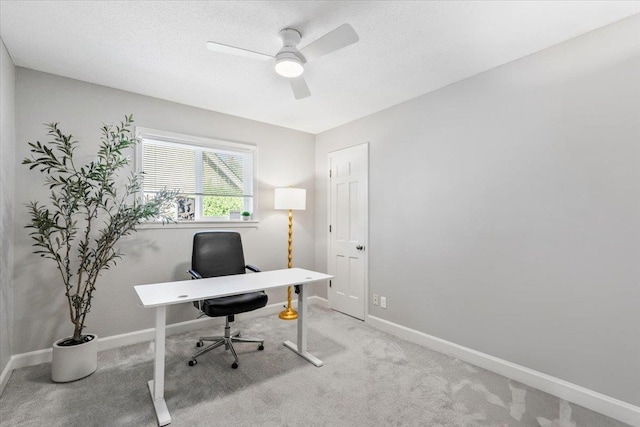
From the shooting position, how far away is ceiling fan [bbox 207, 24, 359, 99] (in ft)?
6.21

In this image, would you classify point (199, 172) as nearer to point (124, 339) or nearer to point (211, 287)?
point (211, 287)

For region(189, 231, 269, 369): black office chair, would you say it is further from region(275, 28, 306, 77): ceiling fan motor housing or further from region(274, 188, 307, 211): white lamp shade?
region(275, 28, 306, 77): ceiling fan motor housing

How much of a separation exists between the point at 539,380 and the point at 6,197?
439 cm

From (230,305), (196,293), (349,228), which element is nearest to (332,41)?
(196,293)

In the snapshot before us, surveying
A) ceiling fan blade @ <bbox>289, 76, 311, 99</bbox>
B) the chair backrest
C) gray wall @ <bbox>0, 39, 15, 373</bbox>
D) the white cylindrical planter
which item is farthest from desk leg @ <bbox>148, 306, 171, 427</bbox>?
ceiling fan blade @ <bbox>289, 76, 311, 99</bbox>

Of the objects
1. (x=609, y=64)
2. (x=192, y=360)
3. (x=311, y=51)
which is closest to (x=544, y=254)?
(x=609, y=64)

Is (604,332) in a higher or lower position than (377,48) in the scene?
lower

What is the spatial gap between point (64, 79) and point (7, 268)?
1.75 meters

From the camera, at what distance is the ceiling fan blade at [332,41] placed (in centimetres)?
180

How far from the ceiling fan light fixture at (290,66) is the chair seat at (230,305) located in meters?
1.93

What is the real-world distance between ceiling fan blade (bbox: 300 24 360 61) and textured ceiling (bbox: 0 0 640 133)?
20 cm

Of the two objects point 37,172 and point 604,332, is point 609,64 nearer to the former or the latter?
point 604,332

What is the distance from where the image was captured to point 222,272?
320 centimetres

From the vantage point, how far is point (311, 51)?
207 cm
